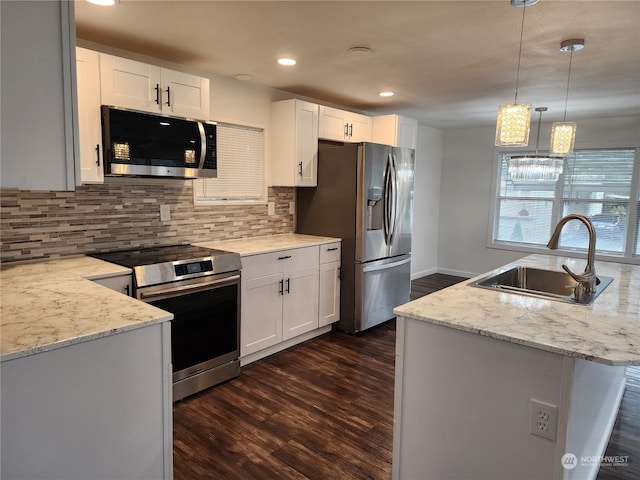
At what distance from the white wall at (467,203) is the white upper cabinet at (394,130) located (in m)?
1.90

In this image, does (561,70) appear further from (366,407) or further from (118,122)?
(118,122)

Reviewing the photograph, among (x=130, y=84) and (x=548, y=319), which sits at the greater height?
(x=130, y=84)

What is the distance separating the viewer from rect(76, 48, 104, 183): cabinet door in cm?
238

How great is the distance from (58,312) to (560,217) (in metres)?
5.89

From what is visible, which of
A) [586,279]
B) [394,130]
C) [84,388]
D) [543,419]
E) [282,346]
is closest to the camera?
[84,388]

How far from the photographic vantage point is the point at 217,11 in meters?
2.16

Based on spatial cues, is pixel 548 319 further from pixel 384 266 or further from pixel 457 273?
pixel 457 273

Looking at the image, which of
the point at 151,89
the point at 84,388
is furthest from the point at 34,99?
the point at 151,89

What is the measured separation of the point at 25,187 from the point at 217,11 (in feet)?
4.78

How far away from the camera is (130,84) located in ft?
8.45

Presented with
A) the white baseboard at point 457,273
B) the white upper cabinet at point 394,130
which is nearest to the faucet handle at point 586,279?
the white upper cabinet at point 394,130

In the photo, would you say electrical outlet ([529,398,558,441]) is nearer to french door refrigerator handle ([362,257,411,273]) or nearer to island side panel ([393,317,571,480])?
island side panel ([393,317,571,480])

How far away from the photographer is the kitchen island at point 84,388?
1.20 metres

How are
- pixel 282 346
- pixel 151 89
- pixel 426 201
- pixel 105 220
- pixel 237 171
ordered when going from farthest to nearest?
pixel 426 201, pixel 237 171, pixel 282 346, pixel 105 220, pixel 151 89
